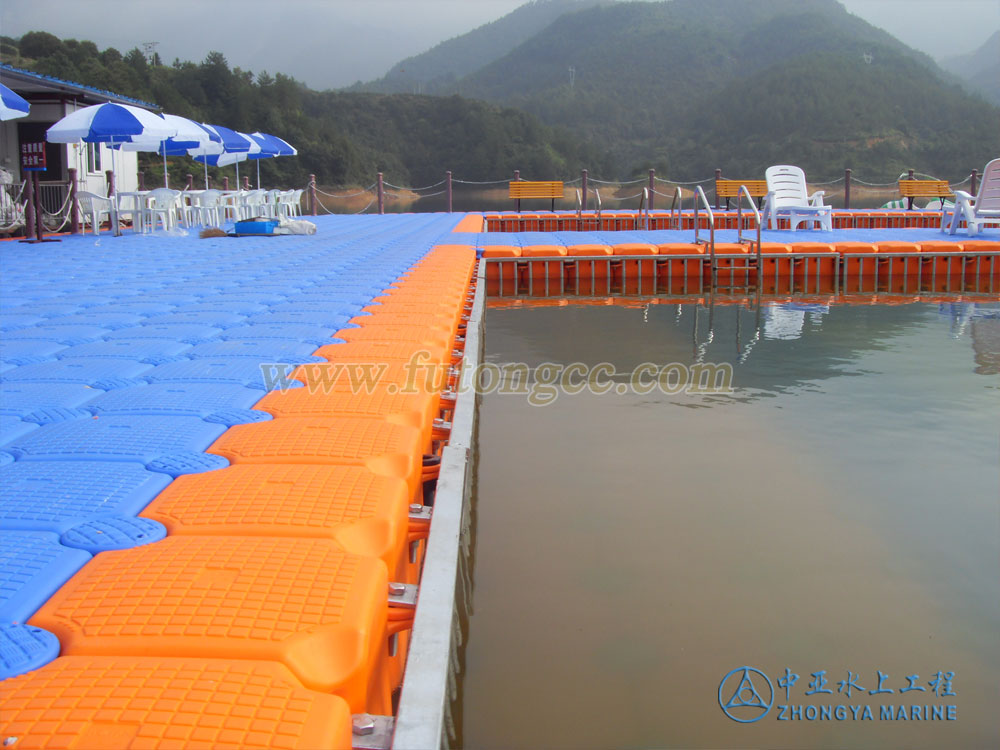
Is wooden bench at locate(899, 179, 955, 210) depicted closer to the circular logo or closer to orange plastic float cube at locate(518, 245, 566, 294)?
orange plastic float cube at locate(518, 245, 566, 294)

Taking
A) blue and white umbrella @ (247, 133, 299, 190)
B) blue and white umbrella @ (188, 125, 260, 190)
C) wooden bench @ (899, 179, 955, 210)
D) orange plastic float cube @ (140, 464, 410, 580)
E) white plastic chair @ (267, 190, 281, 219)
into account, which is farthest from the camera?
wooden bench @ (899, 179, 955, 210)

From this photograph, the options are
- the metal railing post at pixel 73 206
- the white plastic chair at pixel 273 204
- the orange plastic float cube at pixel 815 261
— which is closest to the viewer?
the orange plastic float cube at pixel 815 261

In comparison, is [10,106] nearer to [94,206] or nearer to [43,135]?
[94,206]

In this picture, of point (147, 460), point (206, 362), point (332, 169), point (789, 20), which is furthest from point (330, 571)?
point (789, 20)

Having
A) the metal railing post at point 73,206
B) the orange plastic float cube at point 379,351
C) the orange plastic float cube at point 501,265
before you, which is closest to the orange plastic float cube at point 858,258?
the orange plastic float cube at point 501,265

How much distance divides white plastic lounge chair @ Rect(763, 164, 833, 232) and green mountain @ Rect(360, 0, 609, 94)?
92.5 metres

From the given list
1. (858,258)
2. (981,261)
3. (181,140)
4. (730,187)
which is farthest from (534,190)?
(981,261)

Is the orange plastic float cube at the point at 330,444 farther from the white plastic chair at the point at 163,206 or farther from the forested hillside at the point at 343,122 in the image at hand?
the forested hillside at the point at 343,122

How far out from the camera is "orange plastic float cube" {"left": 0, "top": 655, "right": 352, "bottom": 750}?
0.98m

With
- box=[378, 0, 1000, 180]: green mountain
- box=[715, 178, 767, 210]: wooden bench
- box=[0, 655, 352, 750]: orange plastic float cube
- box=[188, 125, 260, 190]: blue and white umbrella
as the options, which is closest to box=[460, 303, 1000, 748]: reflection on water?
box=[0, 655, 352, 750]: orange plastic float cube

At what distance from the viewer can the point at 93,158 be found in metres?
13.7

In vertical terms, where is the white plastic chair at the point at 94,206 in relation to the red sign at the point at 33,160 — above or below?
below

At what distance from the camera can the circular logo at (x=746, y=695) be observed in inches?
77.7

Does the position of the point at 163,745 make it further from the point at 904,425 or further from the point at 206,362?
the point at 904,425
